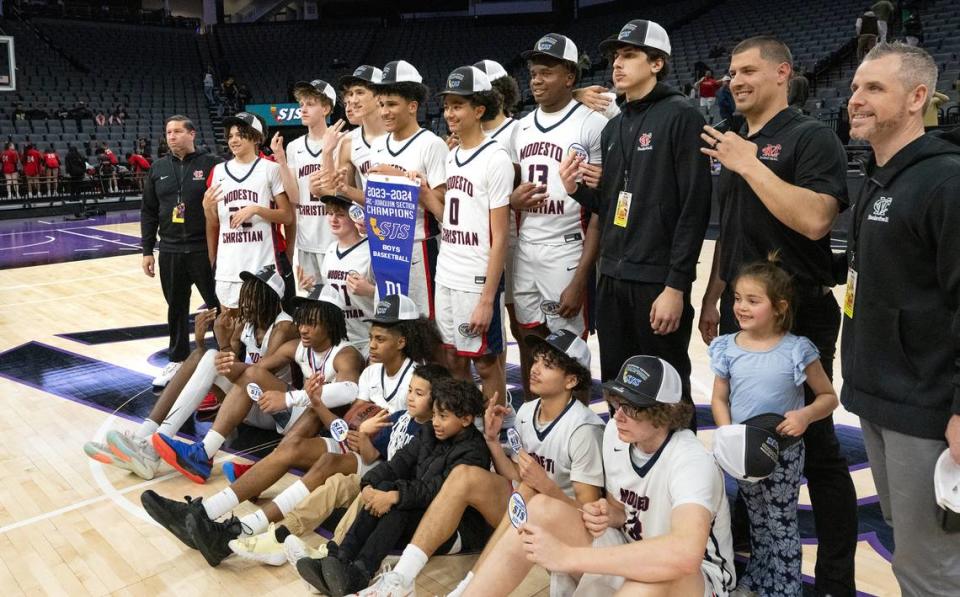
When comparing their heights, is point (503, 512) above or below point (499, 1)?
below

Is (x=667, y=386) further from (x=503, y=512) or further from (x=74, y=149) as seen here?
(x=74, y=149)

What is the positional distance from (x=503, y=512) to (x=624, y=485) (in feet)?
2.17

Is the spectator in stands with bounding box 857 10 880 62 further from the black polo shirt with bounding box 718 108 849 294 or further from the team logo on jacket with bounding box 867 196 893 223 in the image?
the team logo on jacket with bounding box 867 196 893 223

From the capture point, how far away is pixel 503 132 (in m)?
4.35

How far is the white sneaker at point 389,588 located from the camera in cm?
296

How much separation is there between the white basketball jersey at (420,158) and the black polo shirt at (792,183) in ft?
5.65

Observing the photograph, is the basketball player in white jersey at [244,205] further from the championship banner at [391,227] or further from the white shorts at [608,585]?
the white shorts at [608,585]

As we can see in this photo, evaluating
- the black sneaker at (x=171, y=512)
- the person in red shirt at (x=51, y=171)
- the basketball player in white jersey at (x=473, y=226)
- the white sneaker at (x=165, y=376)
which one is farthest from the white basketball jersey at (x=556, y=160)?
the person in red shirt at (x=51, y=171)

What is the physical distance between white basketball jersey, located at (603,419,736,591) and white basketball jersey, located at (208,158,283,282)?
325 centimetres

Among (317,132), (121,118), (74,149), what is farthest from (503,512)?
(121,118)

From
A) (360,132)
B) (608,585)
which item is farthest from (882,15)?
(608,585)

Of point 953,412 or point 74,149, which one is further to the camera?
point 74,149

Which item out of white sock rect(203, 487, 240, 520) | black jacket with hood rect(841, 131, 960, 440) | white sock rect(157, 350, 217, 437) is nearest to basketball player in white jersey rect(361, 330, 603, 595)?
white sock rect(203, 487, 240, 520)

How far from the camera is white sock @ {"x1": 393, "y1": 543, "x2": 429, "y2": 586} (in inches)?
119
